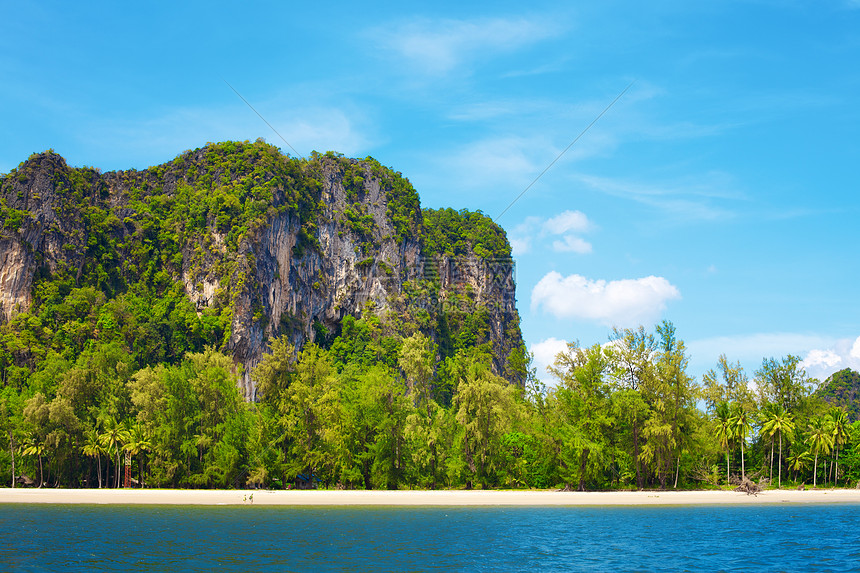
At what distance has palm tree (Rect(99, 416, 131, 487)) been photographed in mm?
55750

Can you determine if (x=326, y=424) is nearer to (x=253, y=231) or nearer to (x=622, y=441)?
(x=622, y=441)

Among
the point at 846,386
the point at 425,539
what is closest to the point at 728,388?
the point at 425,539

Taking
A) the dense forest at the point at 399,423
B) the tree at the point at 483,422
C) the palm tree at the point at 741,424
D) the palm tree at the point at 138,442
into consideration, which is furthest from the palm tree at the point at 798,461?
the palm tree at the point at 138,442

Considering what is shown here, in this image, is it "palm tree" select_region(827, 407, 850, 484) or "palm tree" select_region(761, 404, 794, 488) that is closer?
"palm tree" select_region(827, 407, 850, 484)

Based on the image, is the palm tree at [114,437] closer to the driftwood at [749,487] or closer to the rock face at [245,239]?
the rock face at [245,239]

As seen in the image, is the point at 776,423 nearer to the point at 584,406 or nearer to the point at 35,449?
the point at 584,406

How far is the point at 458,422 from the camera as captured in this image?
2167 inches

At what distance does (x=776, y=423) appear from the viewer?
5650 centimetres

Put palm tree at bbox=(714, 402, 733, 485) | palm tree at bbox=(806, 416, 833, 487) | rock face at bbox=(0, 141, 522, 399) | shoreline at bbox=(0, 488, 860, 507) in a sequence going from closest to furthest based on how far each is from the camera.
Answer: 1. shoreline at bbox=(0, 488, 860, 507)
2. palm tree at bbox=(806, 416, 833, 487)
3. palm tree at bbox=(714, 402, 733, 485)
4. rock face at bbox=(0, 141, 522, 399)

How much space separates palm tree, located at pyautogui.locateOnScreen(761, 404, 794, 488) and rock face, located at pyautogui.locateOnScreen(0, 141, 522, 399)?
65690 mm

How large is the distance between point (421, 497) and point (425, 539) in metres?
19.4

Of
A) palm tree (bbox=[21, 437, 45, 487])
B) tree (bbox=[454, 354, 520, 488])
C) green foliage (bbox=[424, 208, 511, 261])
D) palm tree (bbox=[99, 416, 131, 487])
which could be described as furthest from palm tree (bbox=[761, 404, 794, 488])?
green foliage (bbox=[424, 208, 511, 261])

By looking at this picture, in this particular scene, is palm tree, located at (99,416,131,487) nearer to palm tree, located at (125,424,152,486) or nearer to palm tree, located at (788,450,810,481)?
palm tree, located at (125,424,152,486)

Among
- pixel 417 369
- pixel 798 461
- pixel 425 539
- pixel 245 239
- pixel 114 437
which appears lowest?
pixel 798 461
